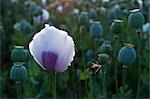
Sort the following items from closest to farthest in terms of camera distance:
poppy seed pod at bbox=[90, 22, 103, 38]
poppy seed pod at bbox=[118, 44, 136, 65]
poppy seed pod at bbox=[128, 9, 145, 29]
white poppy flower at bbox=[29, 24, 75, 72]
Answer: white poppy flower at bbox=[29, 24, 75, 72]
poppy seed pod at bbox=[118, 44, 136, 65]
poppy seed pod at bbox=[128, 9, 145, 29]
poppy seed pod at bbox=[90, 22, 103, 38]

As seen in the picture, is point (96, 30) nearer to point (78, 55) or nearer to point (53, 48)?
point (78, 55)

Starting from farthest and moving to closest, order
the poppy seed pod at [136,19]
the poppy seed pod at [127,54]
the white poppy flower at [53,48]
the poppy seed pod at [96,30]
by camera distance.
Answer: the poppy seed pod at [96,30] → the poppy seed pod at [136,19] → the poppy seed pod at [127,54] → the white poppy flower at [53,48]

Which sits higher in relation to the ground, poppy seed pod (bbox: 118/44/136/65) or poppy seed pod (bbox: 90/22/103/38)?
poppy seed pod (bbox: 90/22/103/38)

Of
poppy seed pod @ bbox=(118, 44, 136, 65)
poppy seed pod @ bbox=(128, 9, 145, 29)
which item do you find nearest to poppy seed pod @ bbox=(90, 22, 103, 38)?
poppy seed pod @ bbox=(128, 9, 145, 29)

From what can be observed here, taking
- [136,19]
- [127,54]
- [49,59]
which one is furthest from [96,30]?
[49,59]

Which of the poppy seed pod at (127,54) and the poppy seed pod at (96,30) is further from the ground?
the poppy seed pod at (96,30)

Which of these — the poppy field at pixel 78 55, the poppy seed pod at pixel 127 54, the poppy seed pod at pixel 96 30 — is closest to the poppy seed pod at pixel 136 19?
the poppy field at pixel 78 55

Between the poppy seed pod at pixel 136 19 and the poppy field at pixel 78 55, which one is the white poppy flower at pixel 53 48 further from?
the poppy seed pod at pixel 136 19

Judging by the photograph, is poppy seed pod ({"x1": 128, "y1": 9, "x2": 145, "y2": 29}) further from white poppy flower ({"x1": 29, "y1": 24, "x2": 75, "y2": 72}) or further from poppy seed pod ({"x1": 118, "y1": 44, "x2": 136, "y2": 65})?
white poppy flower ({"x1": 29, "y1": 24, "x2": 75, "y2": 72})
